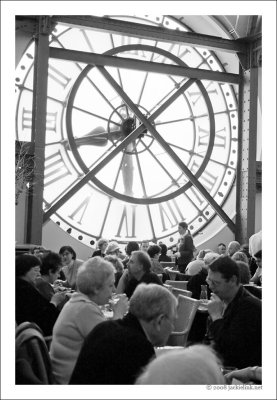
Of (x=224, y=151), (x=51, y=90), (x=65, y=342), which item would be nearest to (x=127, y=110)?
(x=51, y=90)

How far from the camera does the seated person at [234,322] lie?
3295 mm

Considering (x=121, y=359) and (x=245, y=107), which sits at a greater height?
(x=245, y=107)

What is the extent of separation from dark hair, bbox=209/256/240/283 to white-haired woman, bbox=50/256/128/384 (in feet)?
2.10

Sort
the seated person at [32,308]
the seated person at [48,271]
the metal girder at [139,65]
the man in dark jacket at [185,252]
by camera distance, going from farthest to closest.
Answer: the metal girder at [139,65] < the man in dark jacket at [185,252] < the seated person at [48,271] < the seated person at [32,308]

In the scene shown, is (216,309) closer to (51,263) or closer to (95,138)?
(51,263)

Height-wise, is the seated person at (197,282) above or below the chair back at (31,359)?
below

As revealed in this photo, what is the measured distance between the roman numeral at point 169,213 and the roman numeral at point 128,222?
62 cm

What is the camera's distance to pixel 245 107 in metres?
12.7

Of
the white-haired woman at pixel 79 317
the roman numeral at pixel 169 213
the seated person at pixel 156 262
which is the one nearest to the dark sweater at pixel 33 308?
the white-haired woman at pixel 79 317

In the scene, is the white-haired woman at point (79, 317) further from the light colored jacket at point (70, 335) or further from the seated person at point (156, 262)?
the seated person at point (156, 262)

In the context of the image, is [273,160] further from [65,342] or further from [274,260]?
[65,342]

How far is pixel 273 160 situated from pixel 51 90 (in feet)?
31.1

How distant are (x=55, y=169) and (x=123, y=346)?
30.4ft

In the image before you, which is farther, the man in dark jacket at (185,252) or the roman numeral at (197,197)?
the roman numeral at (197,197)
